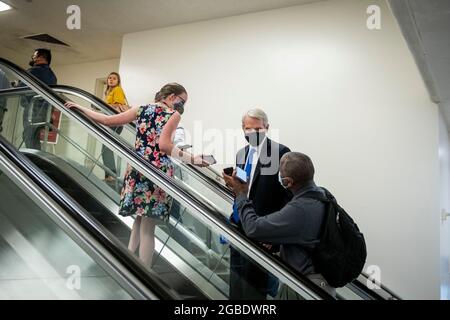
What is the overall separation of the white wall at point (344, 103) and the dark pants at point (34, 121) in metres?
2.33

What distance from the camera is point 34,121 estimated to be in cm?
483

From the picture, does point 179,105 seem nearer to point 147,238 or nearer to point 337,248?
point 147,238

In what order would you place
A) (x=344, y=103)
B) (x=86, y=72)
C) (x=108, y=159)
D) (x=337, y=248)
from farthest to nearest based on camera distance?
1. (x=86, y=72)
2. (x=344, y=103)
3. (x=108, y=159)
4. (x=337, y=248)

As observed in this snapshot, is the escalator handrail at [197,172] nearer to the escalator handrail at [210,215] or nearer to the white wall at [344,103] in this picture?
the escalator handrail at [210,215]

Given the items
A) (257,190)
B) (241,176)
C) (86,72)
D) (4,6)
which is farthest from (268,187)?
(86,72)

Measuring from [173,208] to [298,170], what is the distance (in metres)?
1.12

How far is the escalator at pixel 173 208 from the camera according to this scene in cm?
221

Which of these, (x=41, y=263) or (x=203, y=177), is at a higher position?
(x=203, y=177)

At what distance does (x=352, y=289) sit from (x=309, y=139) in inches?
127

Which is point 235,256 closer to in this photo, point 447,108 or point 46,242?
point 46,242

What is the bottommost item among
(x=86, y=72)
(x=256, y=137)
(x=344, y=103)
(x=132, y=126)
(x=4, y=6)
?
(x=256, y=137)

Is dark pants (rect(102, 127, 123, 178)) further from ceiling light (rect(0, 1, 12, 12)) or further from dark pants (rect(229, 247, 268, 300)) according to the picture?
ceiling light (rect(0, 1, 12, 12))

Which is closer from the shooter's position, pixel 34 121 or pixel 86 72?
pixel 34 121

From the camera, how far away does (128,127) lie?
4.78 m
